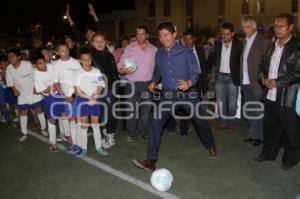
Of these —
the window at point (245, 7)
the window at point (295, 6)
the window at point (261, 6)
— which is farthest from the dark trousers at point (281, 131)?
the window at point (245, 7)

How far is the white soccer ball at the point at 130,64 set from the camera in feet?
23.5

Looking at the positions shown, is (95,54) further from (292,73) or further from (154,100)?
(292,73)

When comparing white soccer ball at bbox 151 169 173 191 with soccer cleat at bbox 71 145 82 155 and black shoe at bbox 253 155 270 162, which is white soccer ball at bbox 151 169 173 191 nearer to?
black shoe at bbox 253 155 270 162

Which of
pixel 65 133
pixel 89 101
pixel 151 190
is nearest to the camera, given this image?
pixel 151 190

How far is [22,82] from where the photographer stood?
7836mm

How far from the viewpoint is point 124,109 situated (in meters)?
7.91

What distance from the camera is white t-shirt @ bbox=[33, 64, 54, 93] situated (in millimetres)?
7074

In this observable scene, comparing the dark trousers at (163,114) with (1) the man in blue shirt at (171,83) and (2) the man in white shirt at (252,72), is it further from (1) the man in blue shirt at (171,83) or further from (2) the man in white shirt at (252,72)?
(2) the man in white shirt at (252,72)

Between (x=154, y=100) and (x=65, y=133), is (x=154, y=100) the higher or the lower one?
the higher one

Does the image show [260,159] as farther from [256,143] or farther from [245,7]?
[245,7]

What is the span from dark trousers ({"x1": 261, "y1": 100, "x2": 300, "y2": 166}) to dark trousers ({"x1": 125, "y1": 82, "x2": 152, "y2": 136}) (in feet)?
7.79

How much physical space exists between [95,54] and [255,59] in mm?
2848

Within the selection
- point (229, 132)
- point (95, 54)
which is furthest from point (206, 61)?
point (95, 54)

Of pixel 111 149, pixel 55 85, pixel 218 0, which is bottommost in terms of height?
pixel 111 149
